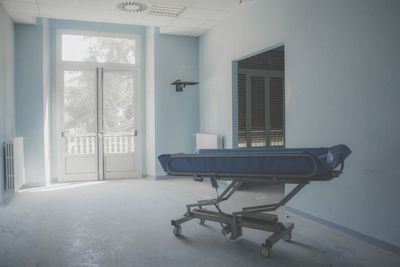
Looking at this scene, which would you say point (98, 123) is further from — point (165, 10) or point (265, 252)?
point (265, 252)

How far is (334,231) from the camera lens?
3445mm

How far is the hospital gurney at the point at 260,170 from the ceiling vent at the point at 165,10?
2.81 m

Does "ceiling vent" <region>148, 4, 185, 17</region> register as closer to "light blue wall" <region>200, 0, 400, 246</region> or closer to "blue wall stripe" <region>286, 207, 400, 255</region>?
"light blue wall" <region>200, 0, 400, 246</region>

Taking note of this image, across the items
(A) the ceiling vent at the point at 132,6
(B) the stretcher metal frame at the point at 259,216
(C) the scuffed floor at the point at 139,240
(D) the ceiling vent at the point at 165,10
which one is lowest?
(C) the scuffed floor at the point at 139,240

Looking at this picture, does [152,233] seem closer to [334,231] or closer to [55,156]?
[334,231]

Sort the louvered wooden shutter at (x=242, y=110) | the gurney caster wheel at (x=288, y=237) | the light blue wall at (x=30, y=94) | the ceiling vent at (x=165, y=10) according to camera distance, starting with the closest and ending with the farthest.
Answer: the gurney caster wheel at (x=288, y=237)
the ceiling vent at (x=165, y=10)
the light blue wall at (x=30, y=94)
the louvered wooden shutter at (x=242, y=110)

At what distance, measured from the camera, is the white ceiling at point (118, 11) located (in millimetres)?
4906

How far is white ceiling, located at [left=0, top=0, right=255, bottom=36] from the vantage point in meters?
4.91

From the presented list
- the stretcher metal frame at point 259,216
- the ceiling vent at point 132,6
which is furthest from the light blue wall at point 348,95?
the ceiling vent at point 132,6

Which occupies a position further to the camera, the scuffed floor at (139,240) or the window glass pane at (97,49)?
the window glass pane at (97,49)

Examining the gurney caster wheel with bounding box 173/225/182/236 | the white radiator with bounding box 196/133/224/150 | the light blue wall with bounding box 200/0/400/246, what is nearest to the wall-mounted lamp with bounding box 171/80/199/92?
the white radiator with bounding box 196/133/224/150

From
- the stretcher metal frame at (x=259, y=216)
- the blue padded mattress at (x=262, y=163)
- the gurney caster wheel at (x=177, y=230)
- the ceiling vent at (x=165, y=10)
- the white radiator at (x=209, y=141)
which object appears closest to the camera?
the blue padded mattress at (x=262, y=163)

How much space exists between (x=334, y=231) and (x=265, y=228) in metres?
0.90

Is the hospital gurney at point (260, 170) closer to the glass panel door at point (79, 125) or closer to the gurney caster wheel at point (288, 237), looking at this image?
the gurney caster wheel at point (288, 237)
